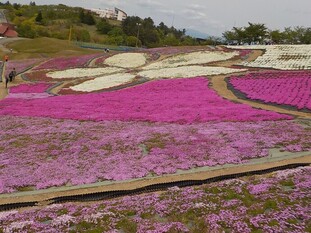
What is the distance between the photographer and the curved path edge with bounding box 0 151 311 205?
16.5 meters

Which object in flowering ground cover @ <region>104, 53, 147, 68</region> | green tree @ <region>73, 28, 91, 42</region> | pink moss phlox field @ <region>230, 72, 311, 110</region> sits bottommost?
flowering ground cover @ <region>104, 53, 147, 68</region>

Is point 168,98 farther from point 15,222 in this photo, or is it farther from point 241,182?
point 15,222

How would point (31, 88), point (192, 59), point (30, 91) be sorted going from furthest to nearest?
point (192, 59)
point (31, 88)
point (30, 91)

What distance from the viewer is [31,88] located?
54938mm

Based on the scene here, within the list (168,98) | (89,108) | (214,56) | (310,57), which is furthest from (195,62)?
(89,108)

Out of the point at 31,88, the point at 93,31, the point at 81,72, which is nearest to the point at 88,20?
the point at 93,31

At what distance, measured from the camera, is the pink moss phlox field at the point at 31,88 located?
52.7 metres

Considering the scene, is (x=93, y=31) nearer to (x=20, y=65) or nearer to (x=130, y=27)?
(x=130, y=27)

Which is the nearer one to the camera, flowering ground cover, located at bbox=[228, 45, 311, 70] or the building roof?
flowering ground cover, located at bbox=[228, 45, 311, 70]

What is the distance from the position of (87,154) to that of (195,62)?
5399 cm

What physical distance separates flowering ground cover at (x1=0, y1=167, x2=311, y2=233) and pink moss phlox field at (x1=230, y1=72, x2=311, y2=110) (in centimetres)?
2016

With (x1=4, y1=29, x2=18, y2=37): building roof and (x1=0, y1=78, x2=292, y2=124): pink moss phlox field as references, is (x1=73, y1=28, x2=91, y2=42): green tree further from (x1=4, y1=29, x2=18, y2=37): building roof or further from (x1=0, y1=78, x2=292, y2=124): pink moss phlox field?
(x1=0, y1=78, x2=292, y2=124): pink moss phlox field

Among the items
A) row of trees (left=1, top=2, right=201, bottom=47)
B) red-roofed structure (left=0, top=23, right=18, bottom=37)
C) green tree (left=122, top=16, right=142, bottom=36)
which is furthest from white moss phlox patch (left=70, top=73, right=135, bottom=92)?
red-roofed structure (left=0, top=23, right=18, bottom=37)

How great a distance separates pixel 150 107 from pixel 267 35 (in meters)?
89.1
